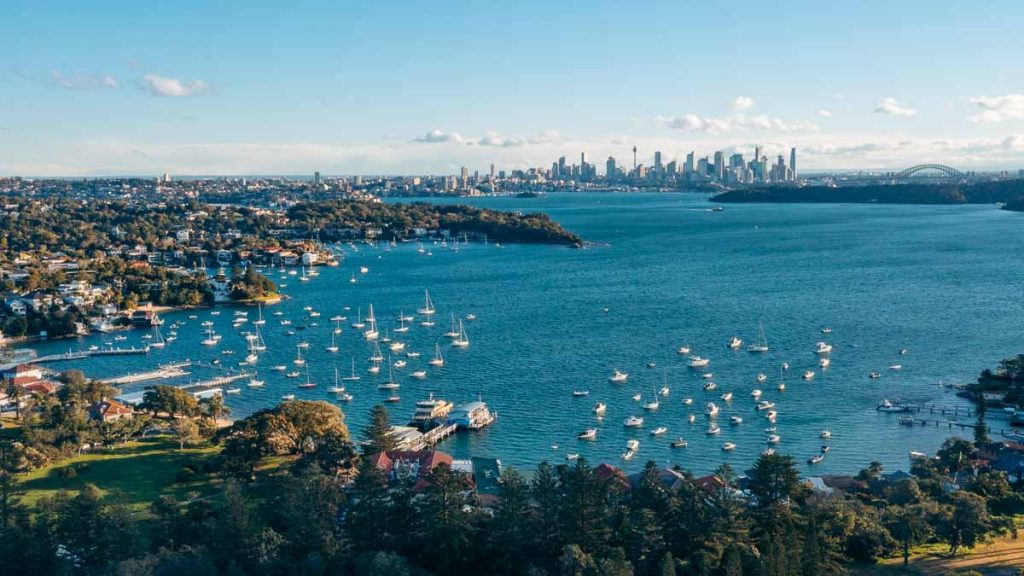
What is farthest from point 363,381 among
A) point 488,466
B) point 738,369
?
A: point 738,369

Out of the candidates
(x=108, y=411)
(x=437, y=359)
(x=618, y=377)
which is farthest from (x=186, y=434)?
(x=618, y=377)

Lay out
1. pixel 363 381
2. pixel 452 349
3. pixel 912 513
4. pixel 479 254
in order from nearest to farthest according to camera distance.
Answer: pixel 912 513 < pixel 363 381 < pixel 452 349 < pixel 479 254

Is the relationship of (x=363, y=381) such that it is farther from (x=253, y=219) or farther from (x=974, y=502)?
(x=253, y=219)

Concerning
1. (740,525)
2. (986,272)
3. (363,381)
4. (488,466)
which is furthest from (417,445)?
(986,272)

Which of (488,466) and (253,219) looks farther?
(253,219)

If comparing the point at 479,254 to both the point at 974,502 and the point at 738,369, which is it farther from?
the point at 974,502

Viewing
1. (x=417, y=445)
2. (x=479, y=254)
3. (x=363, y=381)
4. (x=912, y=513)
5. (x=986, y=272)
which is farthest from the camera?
(x=479, y=254)
